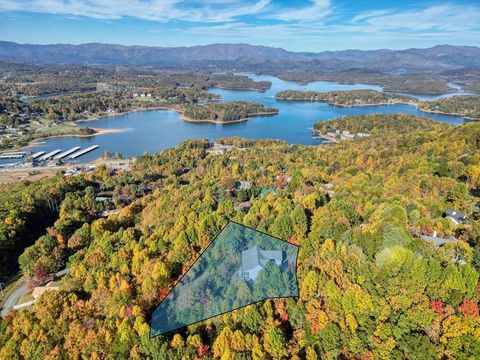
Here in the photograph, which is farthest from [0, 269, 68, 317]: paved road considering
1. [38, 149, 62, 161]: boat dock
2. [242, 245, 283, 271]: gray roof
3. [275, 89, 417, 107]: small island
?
[275, 89, 417, 107]: small island

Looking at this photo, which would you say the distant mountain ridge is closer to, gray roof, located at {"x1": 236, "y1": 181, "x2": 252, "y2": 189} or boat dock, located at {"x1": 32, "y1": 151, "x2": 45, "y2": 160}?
boat dock, located at {"x1": 32, "y1": 151, "x2": 45, "y2": 160}

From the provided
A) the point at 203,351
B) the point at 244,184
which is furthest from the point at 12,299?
the point at 244,184

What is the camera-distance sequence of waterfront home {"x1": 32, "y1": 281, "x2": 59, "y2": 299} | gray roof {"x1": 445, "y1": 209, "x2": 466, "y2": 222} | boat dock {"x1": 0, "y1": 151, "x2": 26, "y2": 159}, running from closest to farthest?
1. gray roof {"x1": 445, "y1": 209, "x2": 466, "y2": 222}
2. waterfront home {"x1": 32, "y1": 281, "x2": 59, "y2": 299}
3. boat dock {"x1": 0, "y1": 151, "x2": 26, "y2": 159}

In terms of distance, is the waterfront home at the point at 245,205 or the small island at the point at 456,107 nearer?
the waterfront home at the point at 245,205

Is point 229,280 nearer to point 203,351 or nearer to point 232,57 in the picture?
point 203,351

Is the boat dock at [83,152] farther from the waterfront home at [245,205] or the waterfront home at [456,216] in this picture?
the waterfront home at [456,216]

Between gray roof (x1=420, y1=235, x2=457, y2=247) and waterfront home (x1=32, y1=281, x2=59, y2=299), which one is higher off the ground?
gray roof (x1=420, y1=235, x2=457, y2=247)

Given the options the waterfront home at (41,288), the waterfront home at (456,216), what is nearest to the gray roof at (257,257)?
the waterfront home at (456,216)
